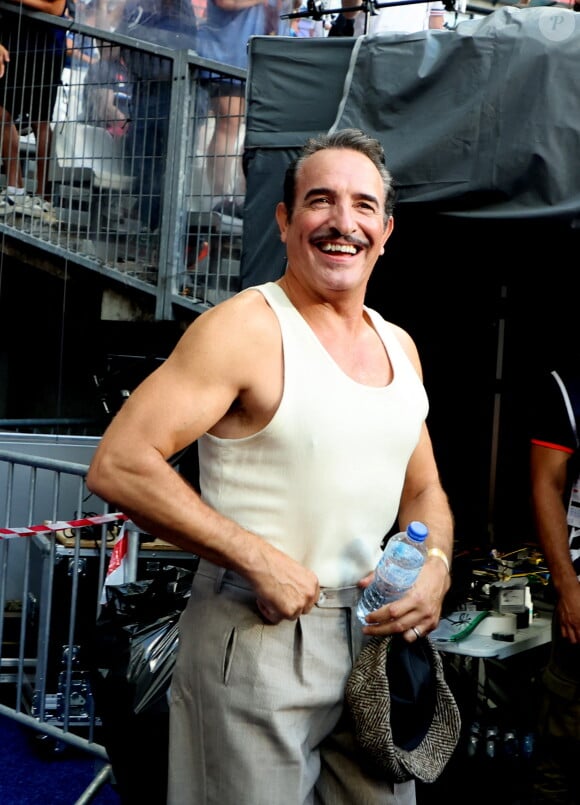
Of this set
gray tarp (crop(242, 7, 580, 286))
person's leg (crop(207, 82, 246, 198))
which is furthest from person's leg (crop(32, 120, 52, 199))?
gray tarp (crop(242, 7, 580, 286))

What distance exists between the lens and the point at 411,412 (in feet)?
7.38

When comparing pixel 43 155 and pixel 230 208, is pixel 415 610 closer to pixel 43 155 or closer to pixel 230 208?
pixel 230 208

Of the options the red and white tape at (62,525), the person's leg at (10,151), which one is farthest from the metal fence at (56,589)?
the person's leg at (10,151)

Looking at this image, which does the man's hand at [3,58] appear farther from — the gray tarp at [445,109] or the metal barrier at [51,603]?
the gray tarp at [445,109]

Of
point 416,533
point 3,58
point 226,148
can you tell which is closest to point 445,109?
point 416,533

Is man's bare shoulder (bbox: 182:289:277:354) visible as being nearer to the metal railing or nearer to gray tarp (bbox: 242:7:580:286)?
gray tarp (bbox: 242:7:580:286)

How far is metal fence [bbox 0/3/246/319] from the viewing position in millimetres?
7281

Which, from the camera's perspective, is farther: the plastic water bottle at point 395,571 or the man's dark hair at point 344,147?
the man's dark hair at point 344,147

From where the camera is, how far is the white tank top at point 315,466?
2059 millimetres

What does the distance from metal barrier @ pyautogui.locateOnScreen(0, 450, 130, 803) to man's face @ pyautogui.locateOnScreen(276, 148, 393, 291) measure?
2.09 meters

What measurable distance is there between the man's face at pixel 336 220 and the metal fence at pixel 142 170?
4.82m

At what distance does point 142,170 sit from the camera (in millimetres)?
7625

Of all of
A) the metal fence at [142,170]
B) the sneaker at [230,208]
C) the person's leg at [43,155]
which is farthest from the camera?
the person's leg at [43,155]

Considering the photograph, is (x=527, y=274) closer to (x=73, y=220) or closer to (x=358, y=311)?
(x=358, y=311)
